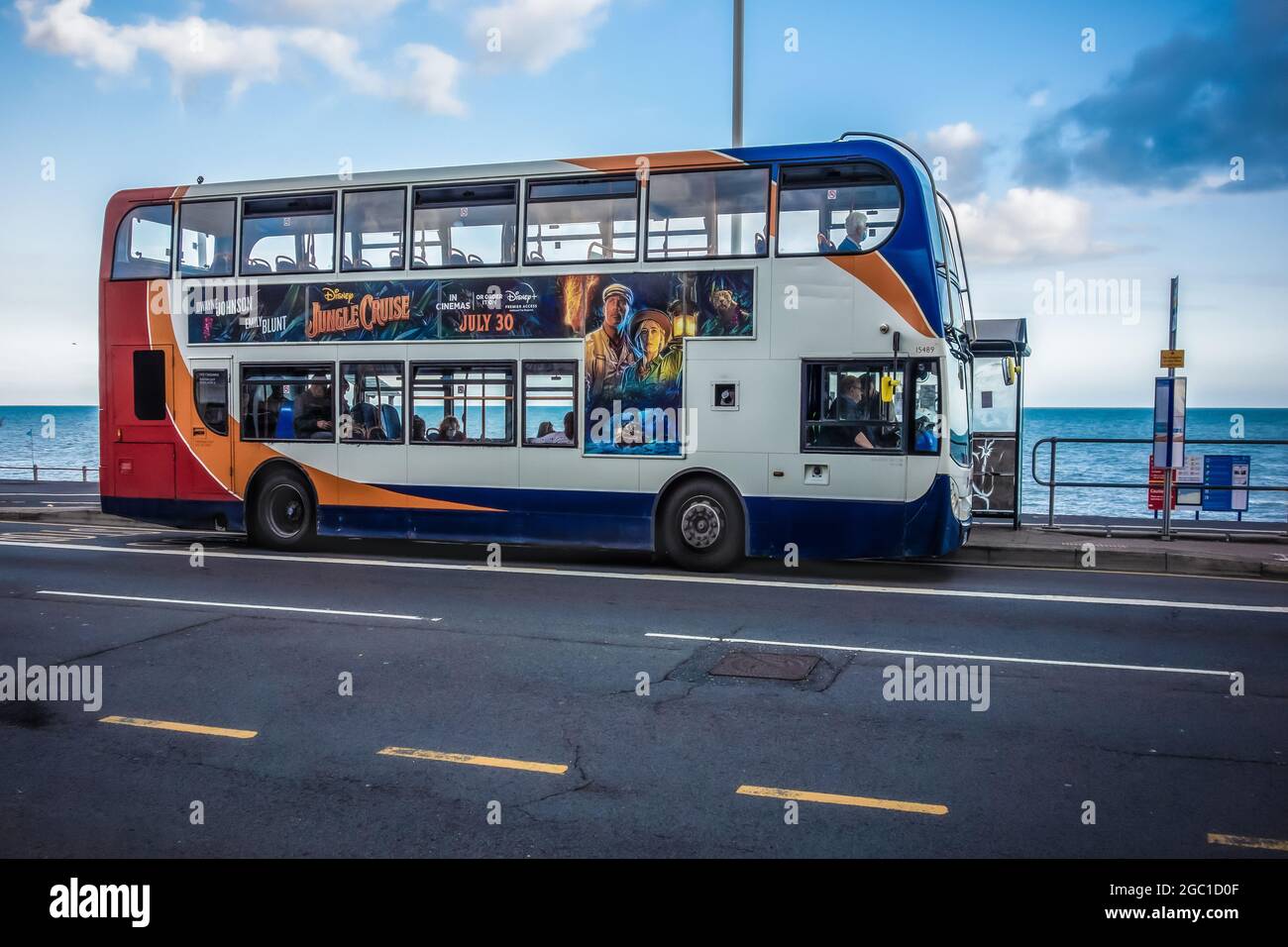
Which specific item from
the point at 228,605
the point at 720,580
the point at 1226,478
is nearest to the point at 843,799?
the point at 720,580

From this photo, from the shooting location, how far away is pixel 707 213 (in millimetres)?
12164

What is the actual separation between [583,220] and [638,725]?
25.9 feet

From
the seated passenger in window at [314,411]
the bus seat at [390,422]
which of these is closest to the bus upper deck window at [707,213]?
the bus seat at [390,422]

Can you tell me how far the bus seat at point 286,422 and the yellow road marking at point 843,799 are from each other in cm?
1054

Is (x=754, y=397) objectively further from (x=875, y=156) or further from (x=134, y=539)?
(x=134, y=539)

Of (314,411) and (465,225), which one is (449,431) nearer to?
(314,411)

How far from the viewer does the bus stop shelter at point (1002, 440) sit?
15.4 meters

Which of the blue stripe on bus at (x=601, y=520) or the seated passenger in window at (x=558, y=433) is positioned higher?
the seated passenger in window at (x=558, y=433)

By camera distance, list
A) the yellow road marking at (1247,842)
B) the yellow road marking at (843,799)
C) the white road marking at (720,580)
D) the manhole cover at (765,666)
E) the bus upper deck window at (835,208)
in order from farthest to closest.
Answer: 1. the bus upper deck window at (835,208)
2. the white road marking at (720,580)
3. the manhole cover at (765,666)
4. the yellow road marking at (843,799)
5. the yellow road marking at (1247,842)

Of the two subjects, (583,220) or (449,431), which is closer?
(583,220)

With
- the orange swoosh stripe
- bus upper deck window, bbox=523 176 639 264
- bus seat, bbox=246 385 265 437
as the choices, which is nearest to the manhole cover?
the orange swoosh stripe

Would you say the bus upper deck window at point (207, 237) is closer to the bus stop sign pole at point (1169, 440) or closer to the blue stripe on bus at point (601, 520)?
the blue stripe on bus at point (601, 520)

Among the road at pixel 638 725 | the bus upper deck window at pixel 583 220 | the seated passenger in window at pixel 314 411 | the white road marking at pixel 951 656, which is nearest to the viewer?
the road at pixel 638 725
